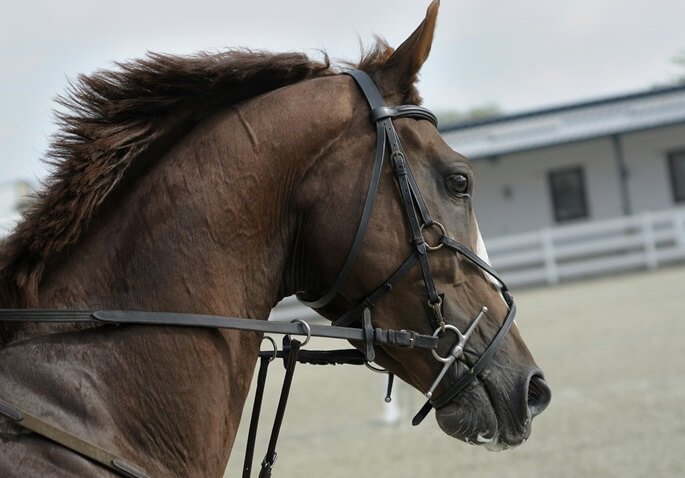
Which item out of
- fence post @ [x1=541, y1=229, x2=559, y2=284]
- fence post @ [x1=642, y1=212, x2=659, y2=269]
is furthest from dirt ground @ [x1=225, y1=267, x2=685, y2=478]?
fence post @ [x1=541, y1=229, x2=559, y2=284]

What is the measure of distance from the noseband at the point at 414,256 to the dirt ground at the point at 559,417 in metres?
3.02

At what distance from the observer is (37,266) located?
2393 millimetres

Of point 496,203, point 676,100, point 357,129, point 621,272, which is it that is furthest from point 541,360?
point 676,100

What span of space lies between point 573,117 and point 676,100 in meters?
3.89

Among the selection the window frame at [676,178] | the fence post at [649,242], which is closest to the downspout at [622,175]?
the window frame at [676,178]

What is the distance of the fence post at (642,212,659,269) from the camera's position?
23812 millimetres

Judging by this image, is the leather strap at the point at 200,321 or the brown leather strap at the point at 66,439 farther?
the leather strap at the point at 200,321

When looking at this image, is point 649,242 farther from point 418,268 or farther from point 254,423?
point 254,423

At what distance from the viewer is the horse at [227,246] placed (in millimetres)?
2391

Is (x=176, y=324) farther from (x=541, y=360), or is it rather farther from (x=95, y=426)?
(x=541, y=360)

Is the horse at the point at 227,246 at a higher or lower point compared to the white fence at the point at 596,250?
higher

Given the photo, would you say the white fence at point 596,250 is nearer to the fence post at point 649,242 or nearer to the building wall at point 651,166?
the fence post at point 649,242

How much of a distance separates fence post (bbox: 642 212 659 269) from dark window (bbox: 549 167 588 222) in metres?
5.06

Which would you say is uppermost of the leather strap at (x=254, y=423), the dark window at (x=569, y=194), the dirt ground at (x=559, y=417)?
the leather strap at (x=254, y=423)
